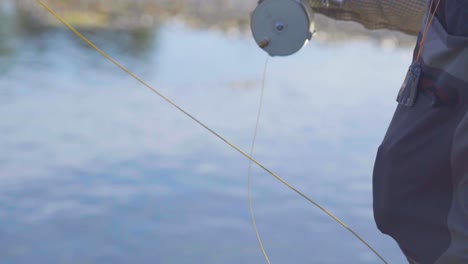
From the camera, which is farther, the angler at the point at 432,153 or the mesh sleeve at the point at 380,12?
the mesh sleeve at the point at 380,12

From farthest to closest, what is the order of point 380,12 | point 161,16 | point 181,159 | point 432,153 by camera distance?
point 161,16 → point 181,159 → point 380,12 → point 432,153

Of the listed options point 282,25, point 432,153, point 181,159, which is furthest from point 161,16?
Result: point 432,153

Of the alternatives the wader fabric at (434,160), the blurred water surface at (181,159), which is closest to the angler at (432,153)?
the wader fabric at (434,160)

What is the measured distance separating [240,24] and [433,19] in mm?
11604

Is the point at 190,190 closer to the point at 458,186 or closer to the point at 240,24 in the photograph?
the point at 458,186

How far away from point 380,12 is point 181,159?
3853 millimetres

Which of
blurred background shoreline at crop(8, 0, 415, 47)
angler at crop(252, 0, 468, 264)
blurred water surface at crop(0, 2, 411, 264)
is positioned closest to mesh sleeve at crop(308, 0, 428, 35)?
angler at crop(252, 0, 468, 264)

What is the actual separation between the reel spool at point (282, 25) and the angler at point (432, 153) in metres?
0.40

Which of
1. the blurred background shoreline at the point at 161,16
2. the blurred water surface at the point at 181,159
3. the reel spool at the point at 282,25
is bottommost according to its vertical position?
the blurred water surface at the point at 181,159

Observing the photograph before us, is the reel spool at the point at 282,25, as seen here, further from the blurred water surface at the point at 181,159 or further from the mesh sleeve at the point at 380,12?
the blurred water surface at the point at 181,159

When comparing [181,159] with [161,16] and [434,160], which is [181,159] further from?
[161,16]

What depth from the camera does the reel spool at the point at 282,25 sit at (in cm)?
178

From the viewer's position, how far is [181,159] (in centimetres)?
552

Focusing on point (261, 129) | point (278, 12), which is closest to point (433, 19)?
point (278, 12)
